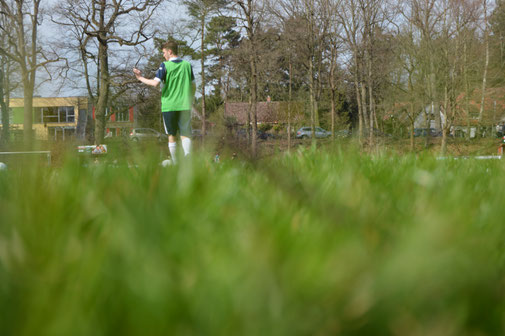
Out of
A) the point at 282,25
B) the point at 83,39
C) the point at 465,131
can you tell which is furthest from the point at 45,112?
the point at 465,131

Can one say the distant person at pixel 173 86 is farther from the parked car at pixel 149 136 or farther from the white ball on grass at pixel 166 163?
the parked car at pixel 149 136

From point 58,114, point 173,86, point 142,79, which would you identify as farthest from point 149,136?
point 58,114

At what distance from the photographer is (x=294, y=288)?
0.41 meters

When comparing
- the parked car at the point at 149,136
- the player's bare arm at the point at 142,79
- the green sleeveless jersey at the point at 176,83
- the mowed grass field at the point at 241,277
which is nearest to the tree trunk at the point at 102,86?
the green sleeveless jersey at the point at 176,83

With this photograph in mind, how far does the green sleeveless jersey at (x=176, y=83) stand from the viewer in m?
6.92

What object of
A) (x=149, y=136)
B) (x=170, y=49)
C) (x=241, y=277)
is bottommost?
(x=241, y=277)

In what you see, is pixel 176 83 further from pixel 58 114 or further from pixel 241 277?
pixel 58 114

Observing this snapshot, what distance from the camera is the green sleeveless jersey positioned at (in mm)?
6922

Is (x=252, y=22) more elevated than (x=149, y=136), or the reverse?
(x=252, y=22)

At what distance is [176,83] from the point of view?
6.98 meters

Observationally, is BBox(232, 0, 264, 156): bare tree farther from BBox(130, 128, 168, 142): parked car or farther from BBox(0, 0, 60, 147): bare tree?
BBox(130, 128, 168, 142): parked car

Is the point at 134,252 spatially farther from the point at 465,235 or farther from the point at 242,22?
the point at 242,22

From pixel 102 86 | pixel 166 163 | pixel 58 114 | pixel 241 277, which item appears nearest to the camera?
pixel 241 277

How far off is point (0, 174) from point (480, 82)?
41085mm
